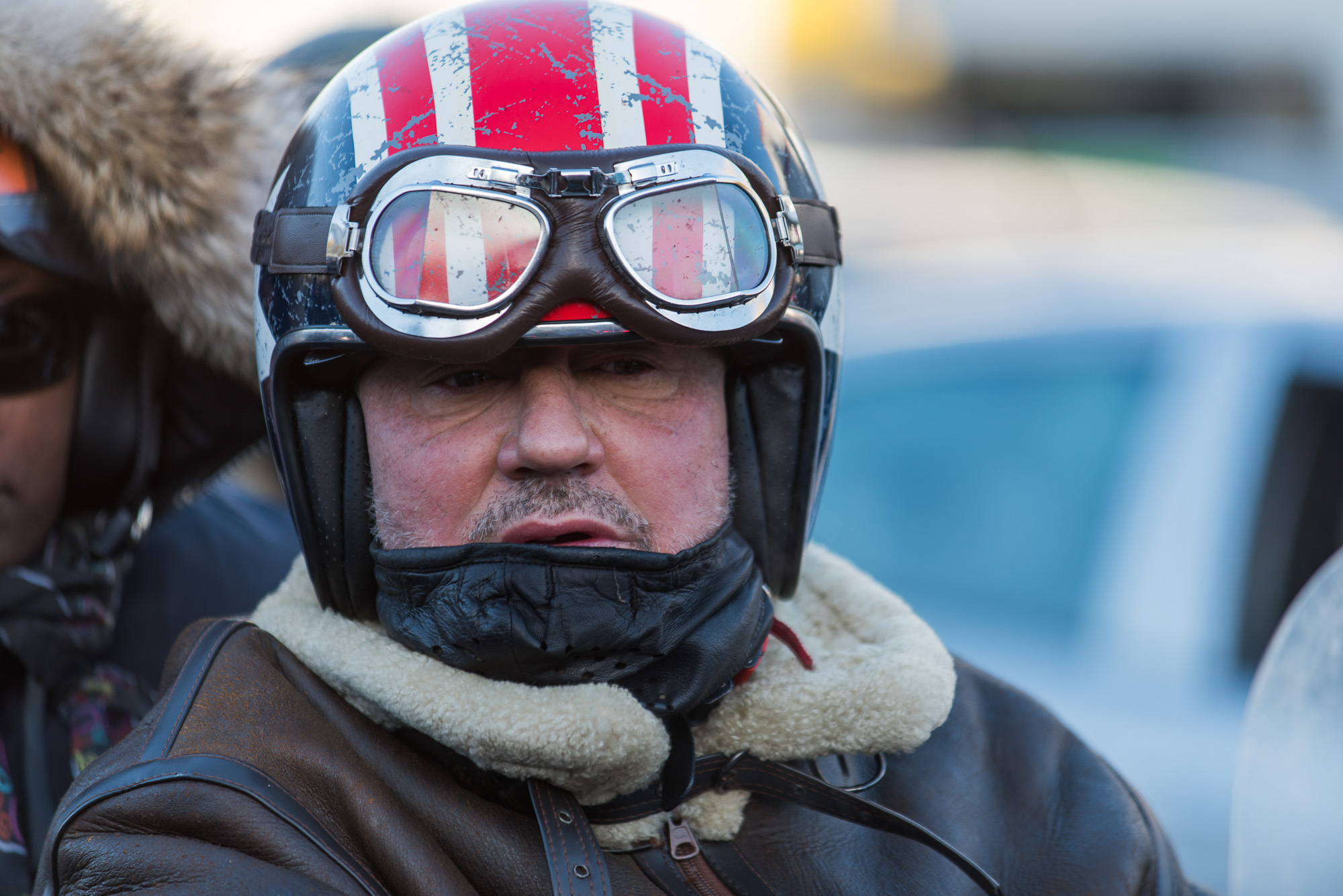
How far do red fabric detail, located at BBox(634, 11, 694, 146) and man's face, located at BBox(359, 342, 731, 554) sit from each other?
1.00 ft

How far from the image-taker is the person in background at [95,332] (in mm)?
2260

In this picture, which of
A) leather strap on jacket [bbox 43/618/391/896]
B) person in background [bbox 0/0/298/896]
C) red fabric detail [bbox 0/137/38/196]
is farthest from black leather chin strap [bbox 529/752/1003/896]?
red fabric detail [bbox 0/137/38/196]

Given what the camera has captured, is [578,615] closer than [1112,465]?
Yes

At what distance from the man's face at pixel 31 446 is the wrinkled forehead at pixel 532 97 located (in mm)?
688

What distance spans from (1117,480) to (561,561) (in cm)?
250

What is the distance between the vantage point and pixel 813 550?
225 centimetres

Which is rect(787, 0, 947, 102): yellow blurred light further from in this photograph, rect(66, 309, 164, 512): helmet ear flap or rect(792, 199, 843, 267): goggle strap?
rect(792, 199, 843, 267): goggle strap

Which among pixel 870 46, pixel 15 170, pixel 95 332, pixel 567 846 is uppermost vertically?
pixel 870 46

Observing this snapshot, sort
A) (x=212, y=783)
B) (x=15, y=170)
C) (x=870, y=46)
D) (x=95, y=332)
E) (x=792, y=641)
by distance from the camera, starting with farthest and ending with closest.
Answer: (x=870, y=46)
(x=95, y=332)
(x=15, y=170)
(x=792, y=641)
(x=212, y=783)

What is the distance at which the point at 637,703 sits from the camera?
5.42ft

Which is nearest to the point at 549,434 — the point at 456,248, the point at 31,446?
→ the point at 456,248

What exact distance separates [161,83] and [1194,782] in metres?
2.88

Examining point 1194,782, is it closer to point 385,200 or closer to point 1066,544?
point 1066,544

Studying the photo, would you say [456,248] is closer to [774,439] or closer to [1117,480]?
[774,439]
